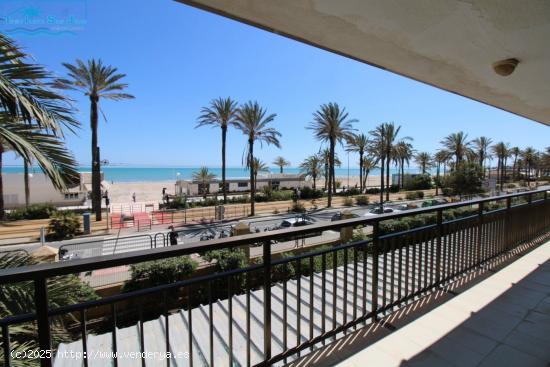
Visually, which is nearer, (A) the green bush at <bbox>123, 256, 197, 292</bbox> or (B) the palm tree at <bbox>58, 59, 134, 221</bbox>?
(A) the green bush at <bbox>123, 256, 197, 292</bbox>

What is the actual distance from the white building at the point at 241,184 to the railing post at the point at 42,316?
134 ft

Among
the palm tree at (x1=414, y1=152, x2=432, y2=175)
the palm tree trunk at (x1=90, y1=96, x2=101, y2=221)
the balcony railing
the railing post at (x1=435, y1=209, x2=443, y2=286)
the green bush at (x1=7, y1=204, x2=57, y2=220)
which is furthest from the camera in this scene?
the palm tree at (x1=414, y1=152, x2=432, y2=175)

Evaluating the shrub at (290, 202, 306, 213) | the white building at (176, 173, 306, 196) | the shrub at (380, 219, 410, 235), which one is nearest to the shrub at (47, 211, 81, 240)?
the shrub at (290, 202, 306, 213)

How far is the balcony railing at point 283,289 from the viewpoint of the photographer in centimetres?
128

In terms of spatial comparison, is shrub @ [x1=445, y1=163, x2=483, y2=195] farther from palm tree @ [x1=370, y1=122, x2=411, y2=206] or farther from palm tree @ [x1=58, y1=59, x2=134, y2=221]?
palm tree @ [x1=58, y1=59, x2=134, y2=221]

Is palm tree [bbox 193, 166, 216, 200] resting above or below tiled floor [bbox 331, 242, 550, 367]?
above

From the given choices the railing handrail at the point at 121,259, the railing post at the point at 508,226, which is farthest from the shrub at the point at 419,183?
the railing handrail at the point at 121,259

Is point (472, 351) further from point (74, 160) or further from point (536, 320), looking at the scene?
point (74, 160)

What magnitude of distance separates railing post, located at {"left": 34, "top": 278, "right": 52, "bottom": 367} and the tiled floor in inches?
72.4

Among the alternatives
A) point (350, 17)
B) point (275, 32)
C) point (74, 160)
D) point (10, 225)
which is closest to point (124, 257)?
point (275, 32)

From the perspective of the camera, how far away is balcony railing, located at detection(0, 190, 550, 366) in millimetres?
1281

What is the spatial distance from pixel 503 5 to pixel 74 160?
4037 mm

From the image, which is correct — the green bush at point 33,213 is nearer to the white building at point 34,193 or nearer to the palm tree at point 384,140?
the white building at point 34,193

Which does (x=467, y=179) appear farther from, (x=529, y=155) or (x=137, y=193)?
(x=137, y=193)
